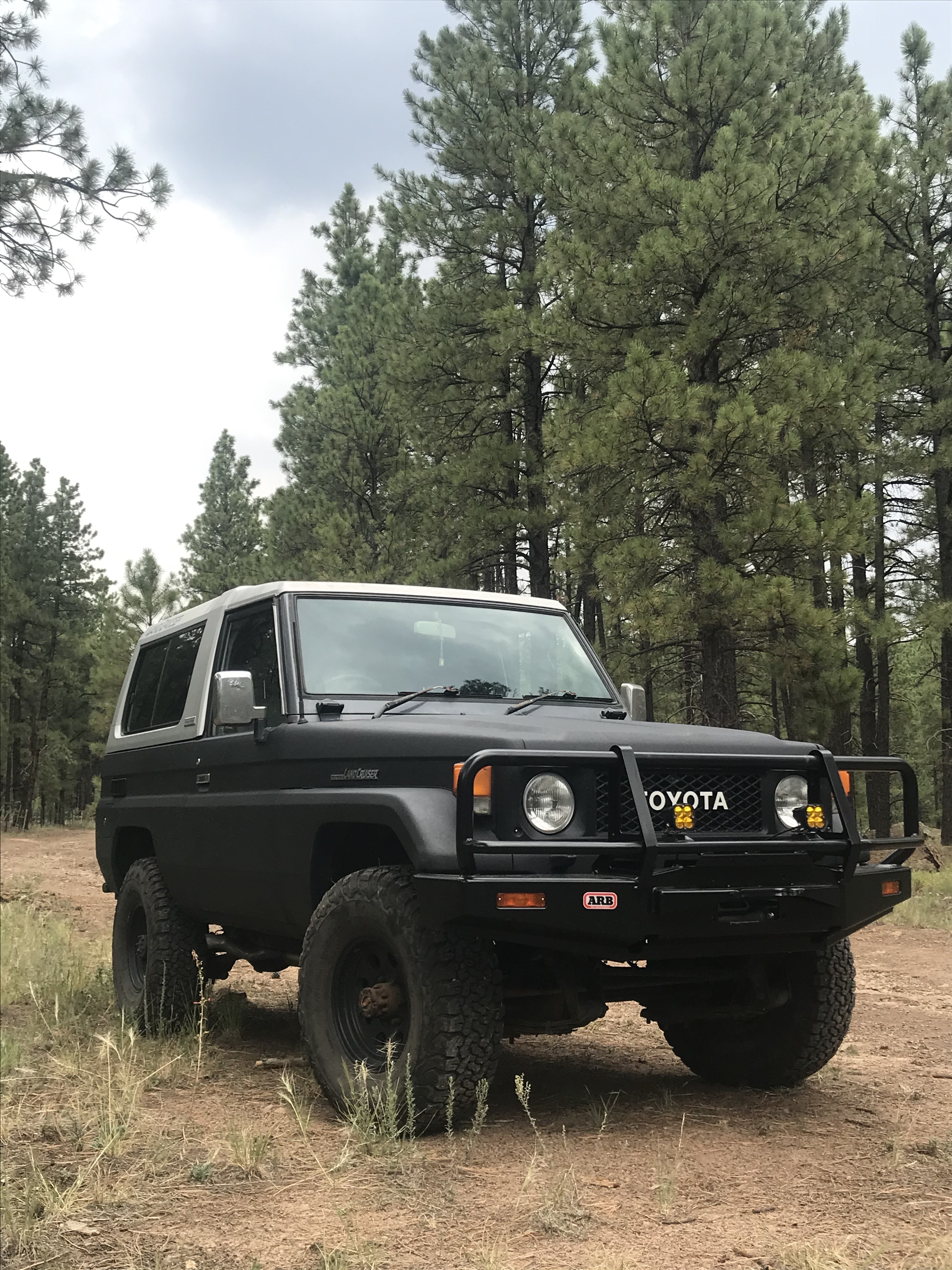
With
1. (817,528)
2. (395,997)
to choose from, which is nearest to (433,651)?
(395,997)

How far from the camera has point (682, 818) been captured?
446 cm

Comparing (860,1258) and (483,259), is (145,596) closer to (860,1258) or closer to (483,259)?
(483,259)

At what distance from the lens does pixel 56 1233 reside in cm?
357

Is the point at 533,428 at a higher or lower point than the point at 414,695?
higher

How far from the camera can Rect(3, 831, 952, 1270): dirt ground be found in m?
3.44

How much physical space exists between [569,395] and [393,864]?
15.5 metres

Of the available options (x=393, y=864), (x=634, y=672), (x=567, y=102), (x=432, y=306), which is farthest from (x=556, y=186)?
(x=393, y=864)

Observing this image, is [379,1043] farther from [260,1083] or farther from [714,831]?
[714,831]

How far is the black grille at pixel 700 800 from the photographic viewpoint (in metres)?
4.43

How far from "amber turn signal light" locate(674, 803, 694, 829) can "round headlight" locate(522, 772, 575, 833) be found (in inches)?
15.1

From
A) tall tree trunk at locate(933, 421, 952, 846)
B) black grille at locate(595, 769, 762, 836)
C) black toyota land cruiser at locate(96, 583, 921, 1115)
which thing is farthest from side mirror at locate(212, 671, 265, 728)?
tall tree trunk at locate(933, 421, 952, 846)

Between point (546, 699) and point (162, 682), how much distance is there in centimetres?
265

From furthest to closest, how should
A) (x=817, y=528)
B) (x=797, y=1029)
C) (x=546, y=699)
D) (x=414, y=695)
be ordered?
(x=817, y=528), (x=546, y=699), (x=414, y=695), (x=797, y=1029)

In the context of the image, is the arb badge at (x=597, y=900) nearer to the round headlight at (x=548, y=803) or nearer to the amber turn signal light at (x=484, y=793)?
the round headlight at (x=548, y=803)
